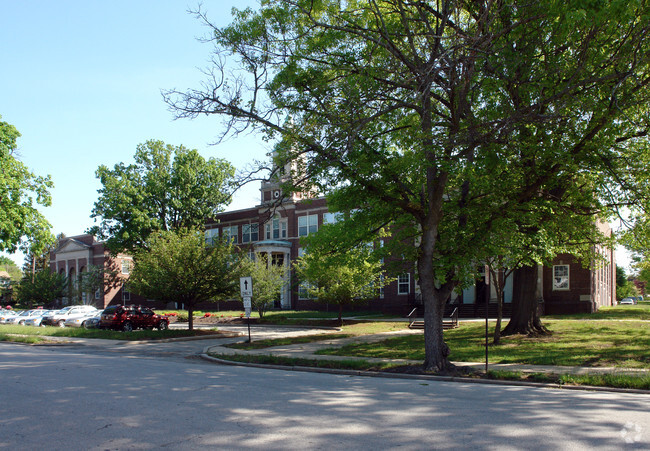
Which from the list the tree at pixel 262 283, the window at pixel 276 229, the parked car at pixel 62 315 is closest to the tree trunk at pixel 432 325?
the tree at pixel 262 283

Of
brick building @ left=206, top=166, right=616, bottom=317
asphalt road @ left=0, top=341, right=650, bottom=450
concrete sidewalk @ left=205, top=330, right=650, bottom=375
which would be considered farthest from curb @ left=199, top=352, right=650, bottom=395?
brick building @ left=206, top=166, right=616, bottom=317

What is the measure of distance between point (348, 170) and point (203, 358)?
8899mm

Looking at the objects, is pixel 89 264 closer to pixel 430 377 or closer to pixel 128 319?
pixel 128 319

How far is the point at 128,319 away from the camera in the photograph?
Result: 93.6 feet

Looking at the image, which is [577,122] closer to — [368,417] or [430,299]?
[430,299]

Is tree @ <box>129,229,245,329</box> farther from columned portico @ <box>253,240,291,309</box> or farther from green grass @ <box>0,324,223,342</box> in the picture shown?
columned portico @ <box>253,240,291,309</box>

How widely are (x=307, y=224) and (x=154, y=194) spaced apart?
1408 centimetres

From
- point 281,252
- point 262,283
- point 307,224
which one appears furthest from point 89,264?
point 262,283

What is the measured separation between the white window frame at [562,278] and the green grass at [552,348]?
9467 millimetres

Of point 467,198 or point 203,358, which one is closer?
point 467,198

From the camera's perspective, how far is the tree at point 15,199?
3200 centimetres

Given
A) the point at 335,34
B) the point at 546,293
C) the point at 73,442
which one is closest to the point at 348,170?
the point at 335,34

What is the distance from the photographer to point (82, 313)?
1463 inches

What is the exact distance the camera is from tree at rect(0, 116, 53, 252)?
32.0 meters
